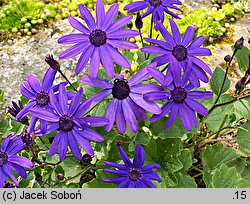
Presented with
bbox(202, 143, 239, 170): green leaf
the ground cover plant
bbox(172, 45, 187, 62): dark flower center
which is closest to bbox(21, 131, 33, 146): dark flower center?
the ground cover plant

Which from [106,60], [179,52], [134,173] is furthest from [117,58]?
[134,173]

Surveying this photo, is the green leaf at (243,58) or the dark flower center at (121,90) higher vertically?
the green leaf at (243,58)

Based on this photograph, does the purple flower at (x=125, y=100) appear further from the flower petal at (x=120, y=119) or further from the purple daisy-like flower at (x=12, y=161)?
the purple daisy-like flower at (x=12, y=161)

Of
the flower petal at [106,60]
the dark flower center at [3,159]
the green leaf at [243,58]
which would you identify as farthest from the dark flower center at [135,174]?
the green leaf at [243,58]

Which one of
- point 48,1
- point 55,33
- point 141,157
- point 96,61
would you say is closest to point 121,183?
point 141,157

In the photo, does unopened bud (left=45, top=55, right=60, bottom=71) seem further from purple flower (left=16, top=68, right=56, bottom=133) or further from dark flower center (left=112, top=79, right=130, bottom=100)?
dark flower center (left=112, top=79, right=130, bottom=100)

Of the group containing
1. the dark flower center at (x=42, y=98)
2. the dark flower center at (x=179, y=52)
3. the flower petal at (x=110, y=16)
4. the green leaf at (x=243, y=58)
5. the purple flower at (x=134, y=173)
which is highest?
the green leaf at (x=243, y=58)

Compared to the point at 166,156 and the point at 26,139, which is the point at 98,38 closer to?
the point at 26,139
